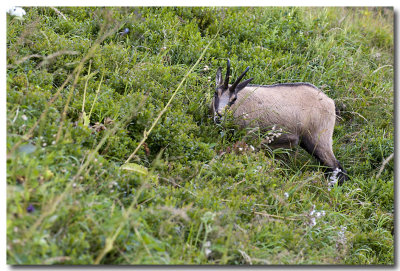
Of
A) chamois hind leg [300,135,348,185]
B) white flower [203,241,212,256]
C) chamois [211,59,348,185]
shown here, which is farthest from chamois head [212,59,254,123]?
white flower [203,241,212,256]

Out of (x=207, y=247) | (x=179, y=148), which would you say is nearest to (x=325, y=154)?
(x=179, y=148)

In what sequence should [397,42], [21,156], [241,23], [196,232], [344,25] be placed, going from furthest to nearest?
[344,25] → [241,23] → [397,42] → [196,232] → [21,156]

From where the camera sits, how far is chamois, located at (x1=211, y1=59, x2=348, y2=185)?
6090 millimetres

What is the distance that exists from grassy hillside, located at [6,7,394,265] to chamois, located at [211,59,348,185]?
23 centimetres

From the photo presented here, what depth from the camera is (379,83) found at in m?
7.47

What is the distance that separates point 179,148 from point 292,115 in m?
2.12

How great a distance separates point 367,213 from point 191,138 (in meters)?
2.40

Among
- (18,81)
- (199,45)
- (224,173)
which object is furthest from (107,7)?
(224,173)

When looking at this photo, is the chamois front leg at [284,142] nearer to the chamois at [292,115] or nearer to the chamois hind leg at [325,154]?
the chamois at [292,115]

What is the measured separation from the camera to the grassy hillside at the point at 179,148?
323cm

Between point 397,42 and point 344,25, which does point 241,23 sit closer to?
point 344,25

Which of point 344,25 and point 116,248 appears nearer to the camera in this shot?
point 116,248

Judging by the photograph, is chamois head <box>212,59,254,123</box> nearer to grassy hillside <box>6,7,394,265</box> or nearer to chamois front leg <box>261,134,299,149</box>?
grassy hillside <box>6,7,394,265</box>

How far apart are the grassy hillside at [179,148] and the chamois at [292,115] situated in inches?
9.0
